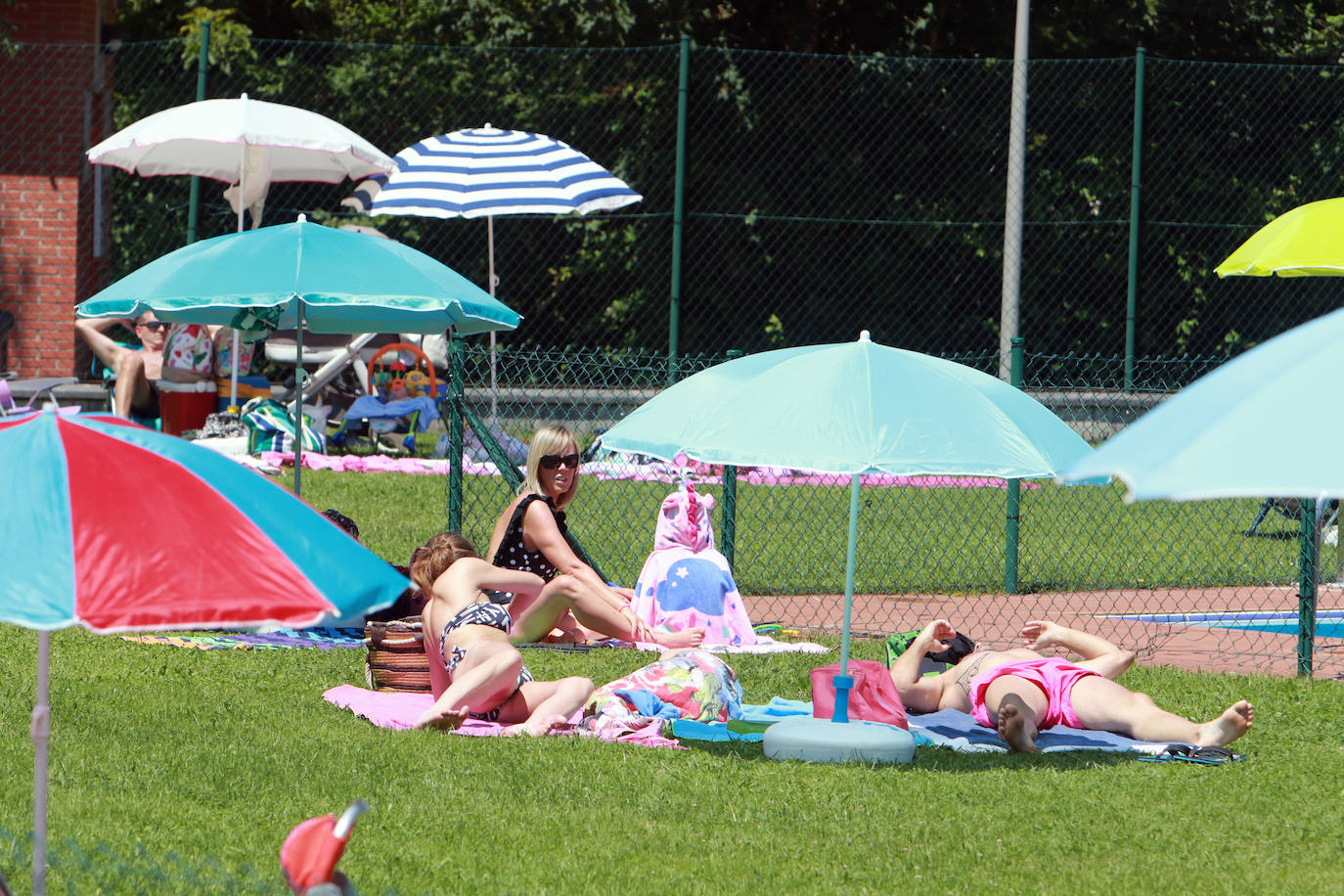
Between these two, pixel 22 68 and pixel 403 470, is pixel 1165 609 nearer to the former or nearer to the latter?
pixel 403 470

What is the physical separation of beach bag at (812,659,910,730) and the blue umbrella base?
0.23m

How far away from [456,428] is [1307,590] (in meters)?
4.11

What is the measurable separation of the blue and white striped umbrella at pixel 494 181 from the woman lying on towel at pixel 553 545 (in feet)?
20.5

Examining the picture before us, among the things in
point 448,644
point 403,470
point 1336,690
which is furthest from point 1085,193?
point 448,644

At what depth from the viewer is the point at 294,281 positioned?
755 cm

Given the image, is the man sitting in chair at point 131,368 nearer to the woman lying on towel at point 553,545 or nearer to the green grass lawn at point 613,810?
the woman lying on towel at point 553,545

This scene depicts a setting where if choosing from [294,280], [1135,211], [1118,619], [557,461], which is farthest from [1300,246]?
[1135,211]

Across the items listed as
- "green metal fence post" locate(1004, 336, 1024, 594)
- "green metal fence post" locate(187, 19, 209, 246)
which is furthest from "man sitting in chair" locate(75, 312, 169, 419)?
"green metal fence post" locate(1004, 336, 1024, 594)

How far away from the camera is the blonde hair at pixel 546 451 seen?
25.7 ft

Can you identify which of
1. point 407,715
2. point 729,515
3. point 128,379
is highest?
point 128,379

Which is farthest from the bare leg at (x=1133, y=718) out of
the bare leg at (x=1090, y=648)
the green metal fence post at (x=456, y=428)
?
the green metal fence post at (x=456, y=428)

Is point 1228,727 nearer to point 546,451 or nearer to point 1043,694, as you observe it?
point 1043,694

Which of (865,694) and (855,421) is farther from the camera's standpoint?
(865,694)

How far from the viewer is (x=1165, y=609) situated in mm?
9477
